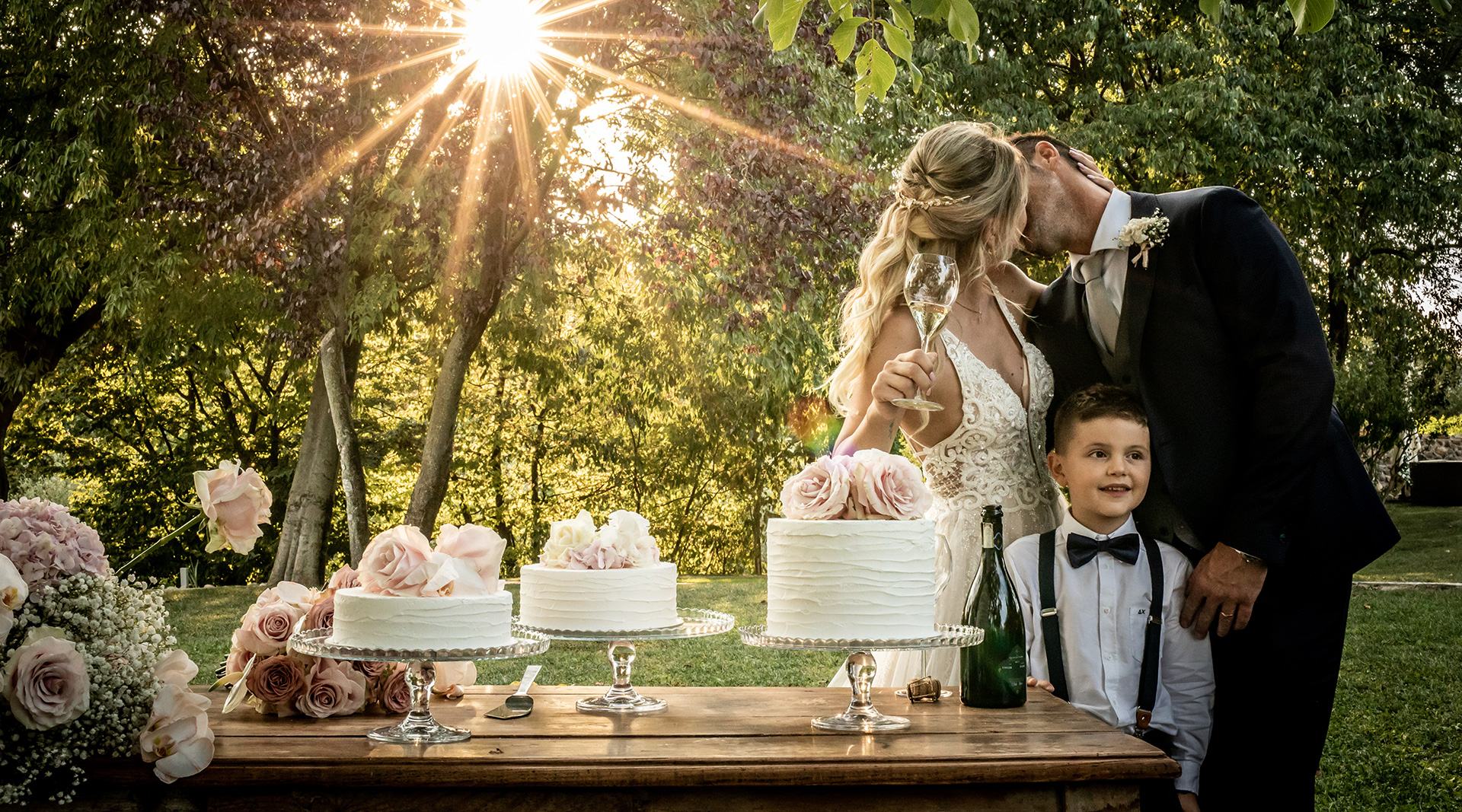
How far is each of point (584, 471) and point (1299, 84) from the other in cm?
1856

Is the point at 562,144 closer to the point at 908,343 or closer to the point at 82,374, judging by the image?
the point at 908,343

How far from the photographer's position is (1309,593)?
122 inches

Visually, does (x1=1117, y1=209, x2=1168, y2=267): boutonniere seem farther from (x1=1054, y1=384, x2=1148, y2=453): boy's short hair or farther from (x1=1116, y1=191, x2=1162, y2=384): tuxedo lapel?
(x1=1054, y1=384, x2=1148, y2=453): boy's short hair

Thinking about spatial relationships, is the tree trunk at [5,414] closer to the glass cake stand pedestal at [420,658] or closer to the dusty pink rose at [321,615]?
the dusty pink rose at [321,615]

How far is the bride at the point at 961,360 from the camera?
11.1 ft

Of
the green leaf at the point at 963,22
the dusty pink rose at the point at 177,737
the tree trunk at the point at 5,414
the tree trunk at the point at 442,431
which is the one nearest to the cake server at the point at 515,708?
the dusty pink rose at the point at 177,737

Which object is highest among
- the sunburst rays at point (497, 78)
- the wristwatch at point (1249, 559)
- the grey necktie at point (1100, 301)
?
the sunburst rays at point (497, 78)

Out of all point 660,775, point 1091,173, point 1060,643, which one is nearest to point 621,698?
point 660,775

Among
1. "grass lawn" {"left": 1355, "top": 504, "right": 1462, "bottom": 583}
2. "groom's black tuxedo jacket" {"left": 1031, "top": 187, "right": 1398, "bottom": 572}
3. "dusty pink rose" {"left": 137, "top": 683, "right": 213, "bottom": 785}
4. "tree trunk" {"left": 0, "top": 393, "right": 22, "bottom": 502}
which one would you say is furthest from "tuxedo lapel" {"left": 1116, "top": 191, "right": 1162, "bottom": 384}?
"tree trunk" {"left": 0, "top": 393, "right": 22, "bottom": 502}

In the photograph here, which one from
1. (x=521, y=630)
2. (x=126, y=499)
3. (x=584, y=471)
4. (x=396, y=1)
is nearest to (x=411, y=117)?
(x=396, y=1)

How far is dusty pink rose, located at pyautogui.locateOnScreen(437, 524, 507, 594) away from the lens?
2232 millimetres

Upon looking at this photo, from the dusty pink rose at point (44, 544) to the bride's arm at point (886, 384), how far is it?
157 centimetres

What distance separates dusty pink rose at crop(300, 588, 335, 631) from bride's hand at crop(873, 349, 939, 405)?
55.1 inches

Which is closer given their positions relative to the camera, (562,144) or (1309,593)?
(1309,593)
